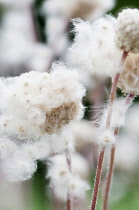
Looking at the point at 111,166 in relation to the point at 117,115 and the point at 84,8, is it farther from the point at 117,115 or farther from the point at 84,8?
the point at 84,8

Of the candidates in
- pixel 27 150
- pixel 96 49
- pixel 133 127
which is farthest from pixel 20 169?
pixel 133 127

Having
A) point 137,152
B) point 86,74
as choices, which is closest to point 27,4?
point 137,152

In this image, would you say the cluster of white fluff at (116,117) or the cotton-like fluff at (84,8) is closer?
the cluster of white fluff at (116,117)

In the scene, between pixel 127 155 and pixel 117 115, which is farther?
pixel 127 155

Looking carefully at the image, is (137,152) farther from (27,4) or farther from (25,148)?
(25,148)

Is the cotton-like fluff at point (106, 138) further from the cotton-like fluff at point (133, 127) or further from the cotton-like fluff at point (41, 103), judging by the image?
the cotton-like fluff at point (133, 127)

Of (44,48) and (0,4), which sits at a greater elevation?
(0,4)

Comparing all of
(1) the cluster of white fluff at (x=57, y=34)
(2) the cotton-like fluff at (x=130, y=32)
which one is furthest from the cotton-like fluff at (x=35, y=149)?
(1) the cluster of white fluff at (x=57, y=34)
